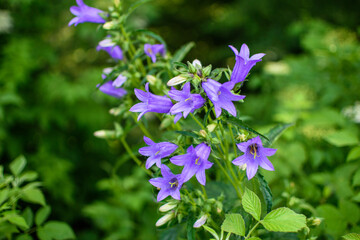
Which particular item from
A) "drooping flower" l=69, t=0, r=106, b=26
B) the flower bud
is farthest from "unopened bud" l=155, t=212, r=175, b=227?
"drooping flower" l=69, t=0, r=106, b=26

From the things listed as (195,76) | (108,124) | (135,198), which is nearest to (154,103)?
(195,76)

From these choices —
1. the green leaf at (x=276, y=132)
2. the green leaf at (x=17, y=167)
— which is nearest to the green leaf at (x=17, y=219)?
the green leaf at (x=17, y=167)

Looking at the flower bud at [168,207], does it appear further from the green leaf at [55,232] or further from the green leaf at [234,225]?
the green leaf at [55,232]

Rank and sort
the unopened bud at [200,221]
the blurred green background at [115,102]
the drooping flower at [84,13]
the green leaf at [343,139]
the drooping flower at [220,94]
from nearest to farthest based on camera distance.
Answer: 1. the drooping flower at [220,94]
2. the unopened bud at [200,221]
3. the drooping flower at [84,13]
4. the green leaf at [343,139]
5. the blurred green background at [115,102]

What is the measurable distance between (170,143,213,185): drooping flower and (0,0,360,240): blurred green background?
659 millimetres

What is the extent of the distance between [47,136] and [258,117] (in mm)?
2424

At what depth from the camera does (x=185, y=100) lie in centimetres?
102

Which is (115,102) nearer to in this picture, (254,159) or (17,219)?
(17,219)

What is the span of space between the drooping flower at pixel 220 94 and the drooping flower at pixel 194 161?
0.15 metres

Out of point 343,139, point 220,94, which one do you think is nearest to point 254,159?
point 220,94

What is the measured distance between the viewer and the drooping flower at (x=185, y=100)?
0.99 meters

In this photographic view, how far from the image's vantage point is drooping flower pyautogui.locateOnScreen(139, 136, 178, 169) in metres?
1.09

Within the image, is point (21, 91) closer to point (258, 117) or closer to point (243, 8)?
point (258, 117)

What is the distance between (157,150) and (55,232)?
719 millimetres
